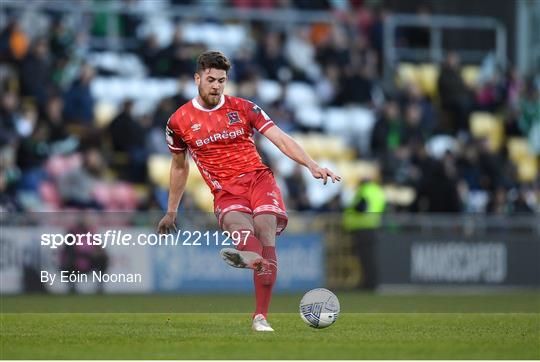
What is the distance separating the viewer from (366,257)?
23.5 metres

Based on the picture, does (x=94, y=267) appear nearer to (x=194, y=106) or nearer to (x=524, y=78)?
(x=194, y=106)

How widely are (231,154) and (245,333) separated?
1626 mm

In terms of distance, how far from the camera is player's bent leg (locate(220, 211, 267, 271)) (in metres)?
11.2

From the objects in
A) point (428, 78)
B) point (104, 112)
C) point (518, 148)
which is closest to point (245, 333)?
point (104, 112)

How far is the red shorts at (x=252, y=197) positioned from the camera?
39.4 ft

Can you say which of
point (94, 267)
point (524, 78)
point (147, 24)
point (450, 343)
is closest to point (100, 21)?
point (147, 24)

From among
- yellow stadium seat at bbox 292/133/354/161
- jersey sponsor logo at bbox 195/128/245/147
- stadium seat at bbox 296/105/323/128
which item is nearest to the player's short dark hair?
jersey sponsor logo at bbox 195/128/245/147

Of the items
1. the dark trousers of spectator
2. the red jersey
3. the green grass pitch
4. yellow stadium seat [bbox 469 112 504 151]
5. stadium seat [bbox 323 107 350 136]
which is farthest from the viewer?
yellow stadium seat [bbox 469 112 504 151]

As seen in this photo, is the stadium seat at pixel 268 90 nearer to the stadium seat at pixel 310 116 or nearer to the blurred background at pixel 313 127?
the blurred background at pixel 313 127

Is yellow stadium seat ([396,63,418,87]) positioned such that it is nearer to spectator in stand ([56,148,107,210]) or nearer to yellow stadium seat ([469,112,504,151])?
yellow stadium seat ([469,112,504,151])

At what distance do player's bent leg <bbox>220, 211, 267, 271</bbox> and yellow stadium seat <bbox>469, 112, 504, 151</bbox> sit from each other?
18427 mm

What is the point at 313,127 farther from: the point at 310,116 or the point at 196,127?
the point at 196,127

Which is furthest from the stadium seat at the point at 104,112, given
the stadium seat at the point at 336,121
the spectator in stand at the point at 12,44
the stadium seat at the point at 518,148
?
the stadium seat at the point at 518,148

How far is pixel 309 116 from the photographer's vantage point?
2736 cm
